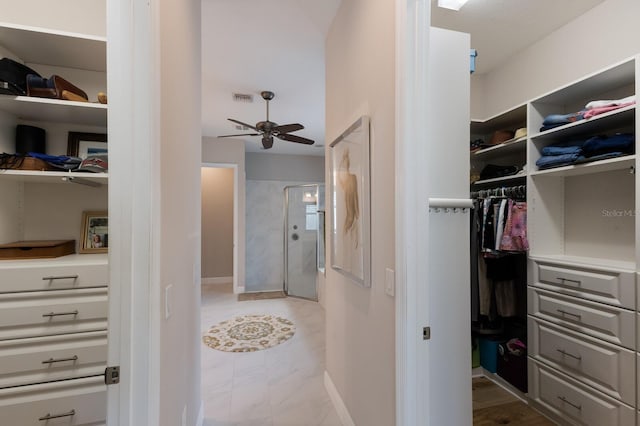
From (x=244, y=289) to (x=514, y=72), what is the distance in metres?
4.88

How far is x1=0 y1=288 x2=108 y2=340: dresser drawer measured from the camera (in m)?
1.28

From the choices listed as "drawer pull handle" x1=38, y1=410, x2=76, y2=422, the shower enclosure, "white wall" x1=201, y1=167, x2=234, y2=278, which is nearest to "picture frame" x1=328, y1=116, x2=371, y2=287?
"drawer pull handle" x1=38, y1=410, x2=76, y2=422

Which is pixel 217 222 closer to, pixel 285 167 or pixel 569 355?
pixel 285 167

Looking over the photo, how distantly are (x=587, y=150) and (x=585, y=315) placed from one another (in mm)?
1009

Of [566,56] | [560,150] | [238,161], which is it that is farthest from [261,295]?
[566,56]

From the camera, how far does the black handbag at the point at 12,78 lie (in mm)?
1262

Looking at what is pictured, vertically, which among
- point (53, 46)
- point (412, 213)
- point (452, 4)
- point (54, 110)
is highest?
point (452, 4)

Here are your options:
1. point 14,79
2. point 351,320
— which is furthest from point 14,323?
point 351,320

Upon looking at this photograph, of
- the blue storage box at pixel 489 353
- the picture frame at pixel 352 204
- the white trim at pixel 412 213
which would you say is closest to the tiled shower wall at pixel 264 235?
the picture frame at pixel 352 204

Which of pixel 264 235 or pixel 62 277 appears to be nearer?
pixel 62 277

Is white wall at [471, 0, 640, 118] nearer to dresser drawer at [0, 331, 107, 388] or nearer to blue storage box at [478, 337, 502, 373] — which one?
blue storage box at [478, 337, 502, 373]

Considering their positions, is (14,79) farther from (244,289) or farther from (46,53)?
(244,289)

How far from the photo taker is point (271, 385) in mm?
2396

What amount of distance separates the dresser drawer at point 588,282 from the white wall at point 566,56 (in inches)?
54.5
